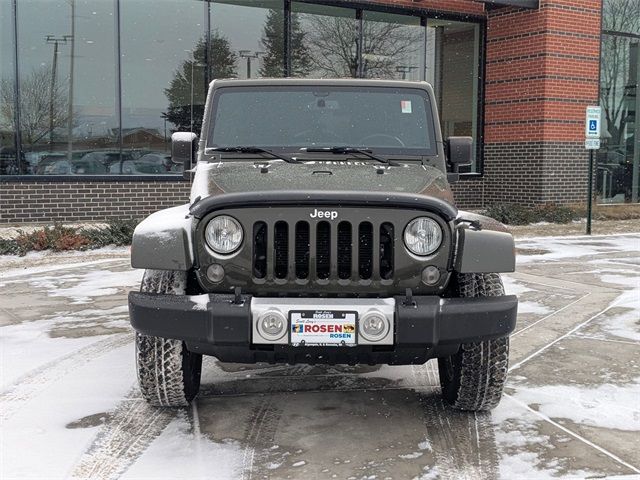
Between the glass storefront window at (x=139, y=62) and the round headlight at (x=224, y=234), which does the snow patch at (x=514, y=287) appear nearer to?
the round headlight at (x=224, y=234)

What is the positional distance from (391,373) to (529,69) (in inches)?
483

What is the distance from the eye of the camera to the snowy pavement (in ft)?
10.8

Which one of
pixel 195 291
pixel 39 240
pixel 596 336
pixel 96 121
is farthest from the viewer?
pixel 96 121

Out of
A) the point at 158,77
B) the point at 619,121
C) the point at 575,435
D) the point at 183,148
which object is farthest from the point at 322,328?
the point at 619,121

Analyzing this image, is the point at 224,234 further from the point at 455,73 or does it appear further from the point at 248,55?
the point at 455,73

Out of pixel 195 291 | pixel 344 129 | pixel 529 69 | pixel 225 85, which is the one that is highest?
pixel 529 69

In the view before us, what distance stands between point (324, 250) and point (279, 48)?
11988 millimetres

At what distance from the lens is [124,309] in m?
6.68

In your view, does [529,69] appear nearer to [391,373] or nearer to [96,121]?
[96,121]

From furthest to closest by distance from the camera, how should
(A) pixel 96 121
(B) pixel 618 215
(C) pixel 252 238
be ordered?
(B) pixel 618 215 → (A) pixel 96 121 → (C) pixel 252 238

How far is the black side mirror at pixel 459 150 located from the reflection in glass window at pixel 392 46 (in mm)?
11047

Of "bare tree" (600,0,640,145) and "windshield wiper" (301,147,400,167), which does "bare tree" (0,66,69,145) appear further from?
"bare tree" (600,0,640,145)

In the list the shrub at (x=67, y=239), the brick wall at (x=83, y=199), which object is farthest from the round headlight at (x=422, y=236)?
the brick wall at (x=83, y=199)

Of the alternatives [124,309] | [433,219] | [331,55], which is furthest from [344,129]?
[331,55]
